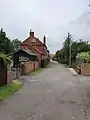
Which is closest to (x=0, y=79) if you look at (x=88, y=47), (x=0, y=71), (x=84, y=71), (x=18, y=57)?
(x=0, y=71)

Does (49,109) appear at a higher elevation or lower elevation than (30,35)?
lower

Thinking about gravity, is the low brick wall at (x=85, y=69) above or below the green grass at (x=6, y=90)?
above

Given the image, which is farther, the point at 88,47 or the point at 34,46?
the point at 34,46

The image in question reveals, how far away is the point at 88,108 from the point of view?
517 inches

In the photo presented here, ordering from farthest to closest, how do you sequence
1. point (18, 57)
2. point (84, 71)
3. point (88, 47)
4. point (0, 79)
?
1. point (88, 47)
2. point (18, 57)
3. point (84, 71)
4. point (0, 79)

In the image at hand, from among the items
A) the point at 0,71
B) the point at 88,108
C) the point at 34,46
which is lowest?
the point at 88,108

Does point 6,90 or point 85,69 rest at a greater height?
point 85,69

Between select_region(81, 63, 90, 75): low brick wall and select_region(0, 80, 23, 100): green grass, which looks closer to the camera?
select_region(0, 80, 23, 100): green grass

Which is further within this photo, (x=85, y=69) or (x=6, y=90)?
(x=85, y=69)

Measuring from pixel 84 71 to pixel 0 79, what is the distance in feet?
82.5

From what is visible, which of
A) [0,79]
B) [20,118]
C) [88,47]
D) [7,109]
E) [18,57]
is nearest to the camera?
[20,118]

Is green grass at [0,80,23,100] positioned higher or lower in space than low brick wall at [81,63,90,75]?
lower

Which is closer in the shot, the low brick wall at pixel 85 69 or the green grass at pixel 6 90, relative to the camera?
the green grass at pixel 6 90

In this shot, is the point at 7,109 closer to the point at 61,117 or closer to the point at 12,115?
the point at 12,115
